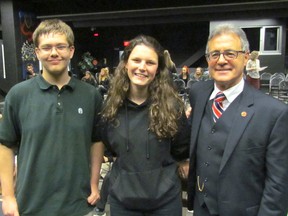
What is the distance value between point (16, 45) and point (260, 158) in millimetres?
10168

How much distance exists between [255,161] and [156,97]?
22.6 inches

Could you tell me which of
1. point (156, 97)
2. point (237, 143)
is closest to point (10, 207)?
point (156, 97)

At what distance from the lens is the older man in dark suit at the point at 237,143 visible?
126 centimetres

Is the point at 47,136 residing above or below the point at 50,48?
below

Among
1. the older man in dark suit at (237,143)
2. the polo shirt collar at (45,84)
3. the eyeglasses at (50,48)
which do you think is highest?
the eyeglasses at (50,48)

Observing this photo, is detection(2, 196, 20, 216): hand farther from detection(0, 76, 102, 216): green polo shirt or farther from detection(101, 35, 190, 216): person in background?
detection(101, 35, 190, 216): person in background

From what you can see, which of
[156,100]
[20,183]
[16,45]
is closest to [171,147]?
[156,100]

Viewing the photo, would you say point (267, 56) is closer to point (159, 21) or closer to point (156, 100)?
point (159, 21)

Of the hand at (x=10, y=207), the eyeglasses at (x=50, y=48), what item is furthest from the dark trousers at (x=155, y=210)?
the eyeglasses at (x=50, y=48)

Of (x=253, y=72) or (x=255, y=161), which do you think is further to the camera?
(x=253, y=72)

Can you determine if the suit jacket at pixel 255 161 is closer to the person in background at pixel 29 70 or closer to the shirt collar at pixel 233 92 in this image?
the shirt collar at pixel 233 92

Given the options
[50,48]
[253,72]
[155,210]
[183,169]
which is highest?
[50,48]

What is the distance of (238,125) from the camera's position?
129 centimetres

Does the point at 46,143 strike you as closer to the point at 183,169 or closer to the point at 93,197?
the point at 93,197
